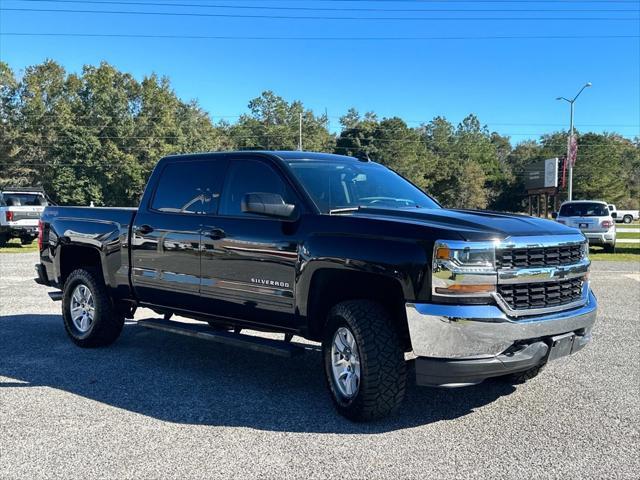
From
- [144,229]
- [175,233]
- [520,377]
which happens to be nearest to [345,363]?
[520,377]

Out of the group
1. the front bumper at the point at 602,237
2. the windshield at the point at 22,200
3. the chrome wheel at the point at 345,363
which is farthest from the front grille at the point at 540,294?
the windshield at the point at 22,200

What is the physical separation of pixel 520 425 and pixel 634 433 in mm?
749

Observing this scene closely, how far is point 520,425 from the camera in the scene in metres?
4.25

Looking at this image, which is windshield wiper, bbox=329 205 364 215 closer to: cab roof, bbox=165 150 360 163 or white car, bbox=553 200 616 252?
cab roof, bbox=165 150 360 163

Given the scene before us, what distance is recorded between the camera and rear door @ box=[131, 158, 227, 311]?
5.46m

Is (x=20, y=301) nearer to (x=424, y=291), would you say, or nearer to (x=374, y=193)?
(x=374, y=193)

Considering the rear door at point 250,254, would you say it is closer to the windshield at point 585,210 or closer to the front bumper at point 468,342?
the front bumper at point 468,342

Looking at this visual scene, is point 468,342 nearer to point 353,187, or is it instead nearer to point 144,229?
point 353,187

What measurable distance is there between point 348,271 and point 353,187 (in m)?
1.07

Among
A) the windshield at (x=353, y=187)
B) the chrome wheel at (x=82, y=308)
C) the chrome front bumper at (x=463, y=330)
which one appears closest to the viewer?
the chrome front bumper at (x=463, y=330)

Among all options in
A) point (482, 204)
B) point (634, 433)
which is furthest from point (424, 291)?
point (482, 204)

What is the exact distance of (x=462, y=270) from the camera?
3.78 m

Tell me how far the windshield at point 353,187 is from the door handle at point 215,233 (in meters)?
0.83

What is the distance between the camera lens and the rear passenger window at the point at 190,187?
5488 millimetres
